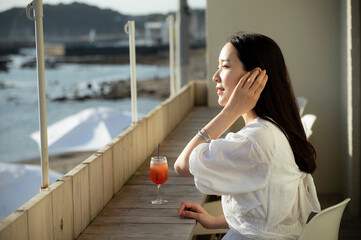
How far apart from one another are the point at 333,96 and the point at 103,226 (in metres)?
3.58

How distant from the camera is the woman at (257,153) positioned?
1.54 meters

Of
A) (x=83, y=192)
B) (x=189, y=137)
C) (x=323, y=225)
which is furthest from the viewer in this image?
(x=189, y=137)

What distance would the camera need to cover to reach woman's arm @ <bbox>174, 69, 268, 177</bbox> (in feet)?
5.27

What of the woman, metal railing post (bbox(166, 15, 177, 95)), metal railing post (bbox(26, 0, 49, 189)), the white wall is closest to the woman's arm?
the woman

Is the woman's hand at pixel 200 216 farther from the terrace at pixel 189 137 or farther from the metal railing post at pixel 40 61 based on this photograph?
the metal railing post at pixel 40 61

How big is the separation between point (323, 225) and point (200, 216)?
0.59m

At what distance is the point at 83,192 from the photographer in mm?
1942

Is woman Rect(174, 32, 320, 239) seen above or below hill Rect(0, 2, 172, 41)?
below

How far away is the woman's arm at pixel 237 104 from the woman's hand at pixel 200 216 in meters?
0.26

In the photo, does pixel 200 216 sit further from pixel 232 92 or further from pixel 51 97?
pixel 51 97

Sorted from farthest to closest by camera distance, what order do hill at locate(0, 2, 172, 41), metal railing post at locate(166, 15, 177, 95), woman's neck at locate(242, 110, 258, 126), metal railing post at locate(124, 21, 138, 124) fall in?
hill at locate(0, 2, 172, 41) < metal railing post at locate(166, 15, 177, 95) < metal railing post at locate(124, 21, 138, 124) < woman's neck at locate(242, 110, 258, 126)

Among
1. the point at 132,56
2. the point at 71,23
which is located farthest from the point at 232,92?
the point at 71,23

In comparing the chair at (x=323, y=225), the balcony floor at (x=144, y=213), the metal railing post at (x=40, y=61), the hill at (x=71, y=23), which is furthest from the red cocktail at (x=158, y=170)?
the hill at (x=71, y=23)

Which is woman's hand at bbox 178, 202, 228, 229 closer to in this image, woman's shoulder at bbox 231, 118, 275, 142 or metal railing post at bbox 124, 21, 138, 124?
woman's shoulder at bbox 231, 118, 275, 142
